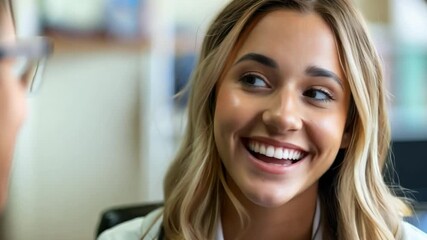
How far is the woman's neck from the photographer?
1243 mm

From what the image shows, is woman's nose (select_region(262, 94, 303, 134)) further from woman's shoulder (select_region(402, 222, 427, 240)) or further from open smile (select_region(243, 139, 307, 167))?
woman's shoulder (select_region(402, 222, 427, 240))

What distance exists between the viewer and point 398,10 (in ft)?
9.67

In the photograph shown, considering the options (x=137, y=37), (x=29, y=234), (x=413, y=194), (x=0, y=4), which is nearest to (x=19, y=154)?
(x=29, y=234)

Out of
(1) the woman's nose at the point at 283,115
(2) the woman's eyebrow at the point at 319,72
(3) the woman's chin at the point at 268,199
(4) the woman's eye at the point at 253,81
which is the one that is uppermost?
(2) the woman's eyebrow at the point at 319,72

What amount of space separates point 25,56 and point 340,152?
28.3 inches

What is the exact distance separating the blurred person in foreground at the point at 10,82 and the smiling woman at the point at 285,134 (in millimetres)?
487

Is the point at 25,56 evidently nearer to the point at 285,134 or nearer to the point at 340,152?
the point at 285,134

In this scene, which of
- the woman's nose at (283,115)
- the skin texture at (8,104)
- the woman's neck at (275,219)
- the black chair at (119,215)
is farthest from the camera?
the black chair at (119,215)

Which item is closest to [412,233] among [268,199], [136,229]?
[268,199]

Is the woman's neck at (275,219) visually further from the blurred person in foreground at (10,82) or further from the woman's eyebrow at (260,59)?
the blurred person in foreground at (10,82)

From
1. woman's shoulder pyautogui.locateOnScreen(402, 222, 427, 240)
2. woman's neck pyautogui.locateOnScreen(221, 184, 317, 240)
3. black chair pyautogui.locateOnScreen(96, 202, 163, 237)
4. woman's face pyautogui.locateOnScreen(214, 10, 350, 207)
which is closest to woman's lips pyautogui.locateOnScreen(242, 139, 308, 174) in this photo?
woman's face pyautogui.locateOnScreen(214, 10, 350, 207)

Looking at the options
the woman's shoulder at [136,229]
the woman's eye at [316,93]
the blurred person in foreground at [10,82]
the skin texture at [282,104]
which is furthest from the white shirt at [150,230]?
the blurred person in foreground at [10,82]

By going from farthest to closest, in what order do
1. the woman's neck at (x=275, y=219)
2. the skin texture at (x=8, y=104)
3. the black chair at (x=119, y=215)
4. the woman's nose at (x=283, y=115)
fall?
1. the black chair at (x=119, y=215)
2. the woman's neck at (x=275, y=219)
3. the woman's nose at (x=283, y=115)
4. the skin texture at (x=8, y=104)

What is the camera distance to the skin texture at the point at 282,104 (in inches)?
44.4
